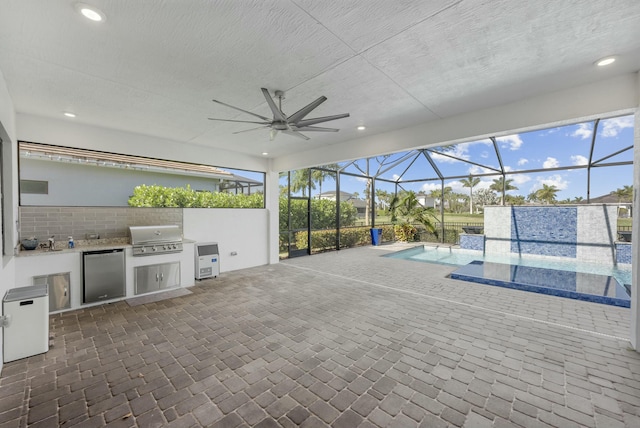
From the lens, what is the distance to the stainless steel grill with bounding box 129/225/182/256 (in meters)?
4.41

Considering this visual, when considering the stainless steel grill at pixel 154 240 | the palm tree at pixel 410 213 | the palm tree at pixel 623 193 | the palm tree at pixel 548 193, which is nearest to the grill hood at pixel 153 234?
the stainless steel grill at pixel 154 240

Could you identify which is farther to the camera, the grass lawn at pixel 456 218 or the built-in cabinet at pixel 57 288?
the grass lawn at pixel 456 218

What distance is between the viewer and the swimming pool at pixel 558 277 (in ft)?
14.3

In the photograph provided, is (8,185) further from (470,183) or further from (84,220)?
(470,183)

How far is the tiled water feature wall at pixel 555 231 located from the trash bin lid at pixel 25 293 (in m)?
10.9

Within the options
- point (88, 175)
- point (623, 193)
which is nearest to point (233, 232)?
point (88, 175)

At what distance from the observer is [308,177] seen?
8.71 meters

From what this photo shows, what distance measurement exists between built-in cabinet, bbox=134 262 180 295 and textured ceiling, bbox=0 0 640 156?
100.0 inches

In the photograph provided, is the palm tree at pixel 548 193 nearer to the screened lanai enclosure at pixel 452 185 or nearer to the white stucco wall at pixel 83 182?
the screened lanai enclosure at pixel 452 185

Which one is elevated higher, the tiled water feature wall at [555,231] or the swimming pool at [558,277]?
the tiled water feature wall at [555,231]

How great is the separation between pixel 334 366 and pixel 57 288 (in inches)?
160

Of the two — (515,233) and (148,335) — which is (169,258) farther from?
(515,233)

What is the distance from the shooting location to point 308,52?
7.86 feet

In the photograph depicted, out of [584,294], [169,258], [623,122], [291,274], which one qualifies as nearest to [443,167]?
[623,122]
